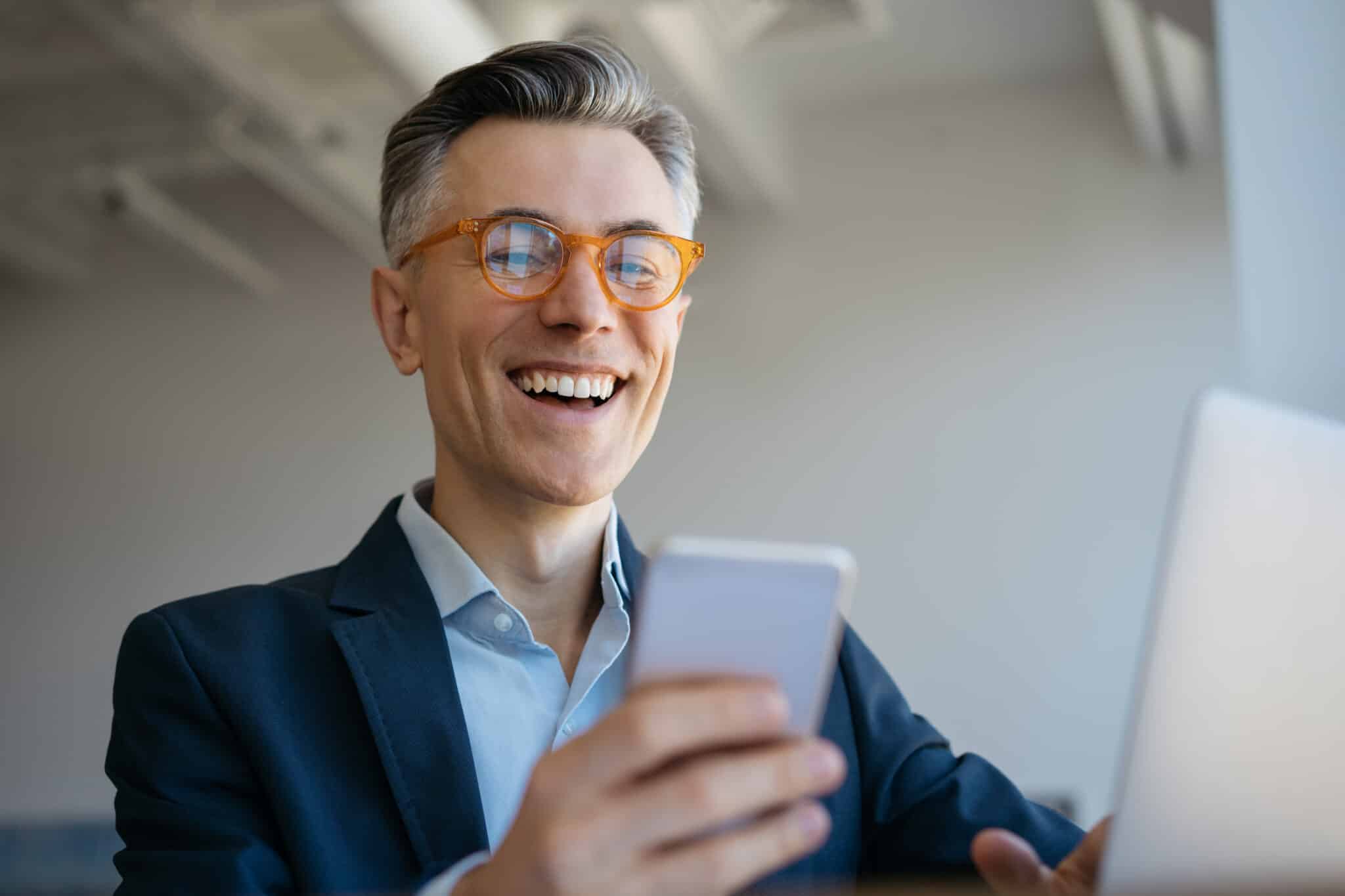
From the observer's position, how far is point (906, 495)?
6148mm

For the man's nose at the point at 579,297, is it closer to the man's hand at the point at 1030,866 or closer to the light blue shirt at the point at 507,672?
the light blue shirt at the point at 507,672

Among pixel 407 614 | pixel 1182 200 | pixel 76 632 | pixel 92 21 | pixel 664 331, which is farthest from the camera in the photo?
pixel 76 632

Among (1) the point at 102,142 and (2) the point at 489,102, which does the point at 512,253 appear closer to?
(2) the point at 489,102

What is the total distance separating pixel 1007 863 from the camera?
113 cm

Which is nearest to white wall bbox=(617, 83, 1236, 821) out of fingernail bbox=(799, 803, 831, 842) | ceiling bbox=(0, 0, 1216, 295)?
ceiling bbox=(0, 0, 1216, 295)

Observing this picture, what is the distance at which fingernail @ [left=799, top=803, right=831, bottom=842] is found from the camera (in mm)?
806

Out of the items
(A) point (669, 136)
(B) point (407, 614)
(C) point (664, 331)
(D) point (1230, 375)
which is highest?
(D) point (1230, 375)

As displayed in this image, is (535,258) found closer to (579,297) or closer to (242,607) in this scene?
(579,297)

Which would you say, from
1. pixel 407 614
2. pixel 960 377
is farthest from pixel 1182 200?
pixel 407 614

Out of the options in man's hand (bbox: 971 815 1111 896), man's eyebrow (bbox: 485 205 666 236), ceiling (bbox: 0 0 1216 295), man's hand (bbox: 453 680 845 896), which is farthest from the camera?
ceiling (bbox: 0 0 1216 295)

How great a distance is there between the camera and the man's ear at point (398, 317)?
1622 mm

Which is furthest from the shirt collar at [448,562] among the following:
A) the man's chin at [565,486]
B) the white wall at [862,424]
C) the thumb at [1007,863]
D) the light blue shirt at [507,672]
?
the white wall at [862,424]

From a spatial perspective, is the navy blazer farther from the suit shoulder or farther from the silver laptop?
the silver laptop

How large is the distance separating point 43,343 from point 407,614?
689 cm
